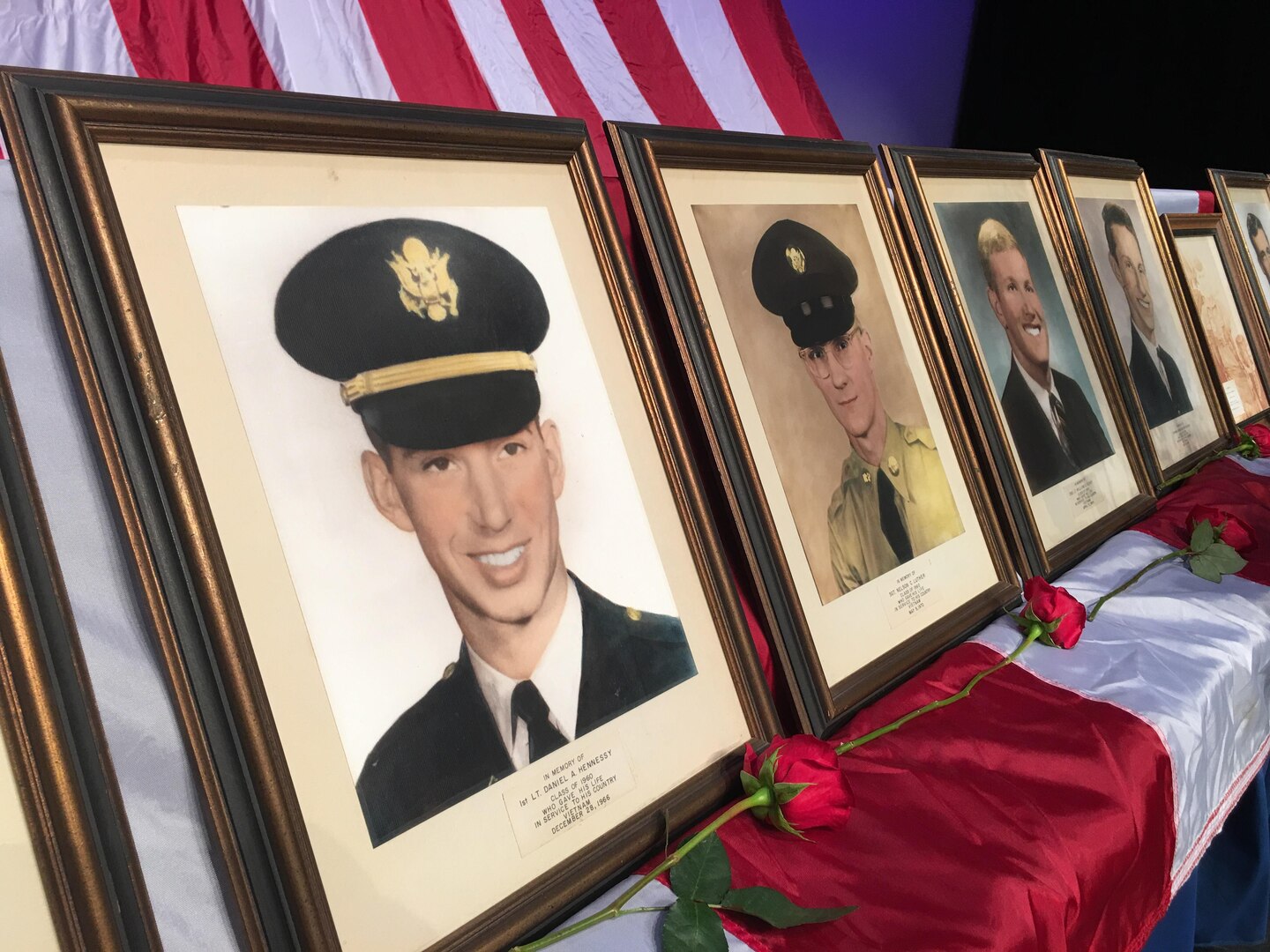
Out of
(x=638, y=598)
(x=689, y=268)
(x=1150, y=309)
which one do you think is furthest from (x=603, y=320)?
(x=1150, y=309)

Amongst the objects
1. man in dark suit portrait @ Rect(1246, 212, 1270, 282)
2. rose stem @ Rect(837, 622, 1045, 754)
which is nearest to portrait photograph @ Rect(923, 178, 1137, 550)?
rose stem @ Rect(837, 622, 1045, 754)

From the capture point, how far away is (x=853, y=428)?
1031mm

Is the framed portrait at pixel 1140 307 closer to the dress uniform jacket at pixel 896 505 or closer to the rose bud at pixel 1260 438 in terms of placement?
the rose bud at pixel 1260 438

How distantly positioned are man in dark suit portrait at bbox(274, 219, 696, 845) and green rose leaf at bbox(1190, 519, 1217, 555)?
81cm

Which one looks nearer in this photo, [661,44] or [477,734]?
[477,734]

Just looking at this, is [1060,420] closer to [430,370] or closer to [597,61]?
[430,370]

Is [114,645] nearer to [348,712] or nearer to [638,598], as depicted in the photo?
[348,712]

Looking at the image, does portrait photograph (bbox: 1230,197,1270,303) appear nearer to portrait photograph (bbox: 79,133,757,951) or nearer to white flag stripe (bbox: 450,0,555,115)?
white flag stripe (bbox: 450,0,555,115)

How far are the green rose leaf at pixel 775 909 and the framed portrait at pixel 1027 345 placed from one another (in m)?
0.69

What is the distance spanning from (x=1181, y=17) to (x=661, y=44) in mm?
2550

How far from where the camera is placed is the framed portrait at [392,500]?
1.82 ft

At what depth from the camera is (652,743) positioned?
28.9 inches

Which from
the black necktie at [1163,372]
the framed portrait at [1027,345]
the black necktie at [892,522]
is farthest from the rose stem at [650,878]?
the black necktie at [1163,372]

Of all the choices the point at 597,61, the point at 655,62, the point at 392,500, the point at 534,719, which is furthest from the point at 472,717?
the point at 655,62
